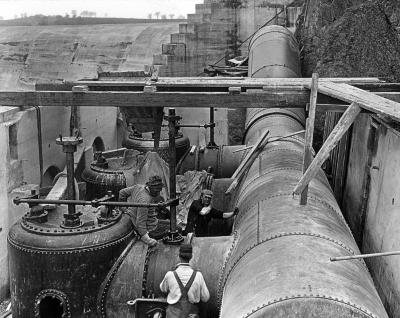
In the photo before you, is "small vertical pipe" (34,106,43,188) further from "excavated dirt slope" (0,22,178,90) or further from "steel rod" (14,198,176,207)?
"excavated dirt slope" (0,22,178,90)

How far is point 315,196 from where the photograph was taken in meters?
6.21

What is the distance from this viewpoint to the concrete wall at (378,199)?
572 centimetres

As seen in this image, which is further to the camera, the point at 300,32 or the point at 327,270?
the point at 300,32

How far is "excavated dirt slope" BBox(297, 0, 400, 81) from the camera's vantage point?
10.1 m

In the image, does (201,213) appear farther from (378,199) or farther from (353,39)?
(353,39)

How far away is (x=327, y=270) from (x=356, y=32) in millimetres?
A: 7869

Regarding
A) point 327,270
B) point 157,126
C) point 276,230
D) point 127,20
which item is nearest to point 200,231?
point 157,126

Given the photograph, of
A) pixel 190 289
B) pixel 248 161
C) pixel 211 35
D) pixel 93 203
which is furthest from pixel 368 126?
pixel 211 35

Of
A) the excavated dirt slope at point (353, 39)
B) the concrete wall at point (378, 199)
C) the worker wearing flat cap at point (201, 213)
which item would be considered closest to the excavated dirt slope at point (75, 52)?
the excavated dirt slope at point (353, 39)

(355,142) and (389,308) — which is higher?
(355,142)

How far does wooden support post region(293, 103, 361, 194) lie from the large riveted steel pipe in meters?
0.32

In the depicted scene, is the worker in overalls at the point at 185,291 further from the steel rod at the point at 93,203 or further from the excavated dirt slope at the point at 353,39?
the excavated dirt slope at the point at 353,39

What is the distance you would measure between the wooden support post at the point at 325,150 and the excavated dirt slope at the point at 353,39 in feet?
14.3

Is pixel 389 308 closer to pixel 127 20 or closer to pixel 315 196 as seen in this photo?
pixel 315 196
